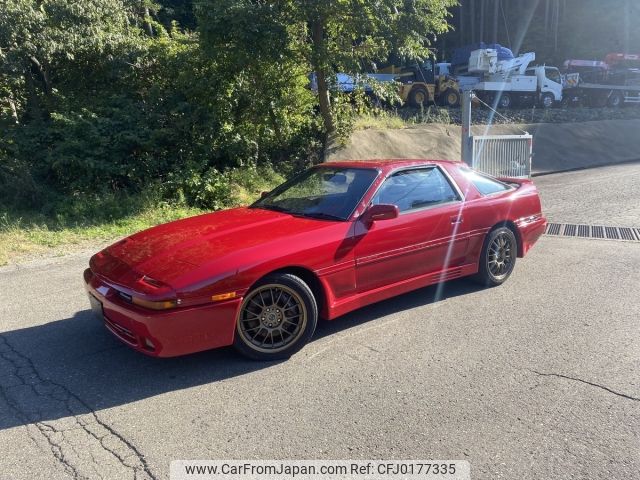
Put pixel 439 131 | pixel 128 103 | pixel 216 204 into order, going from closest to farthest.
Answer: pixel 216 204, pixel 128 103, pixel 439 131

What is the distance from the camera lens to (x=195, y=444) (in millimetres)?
2680

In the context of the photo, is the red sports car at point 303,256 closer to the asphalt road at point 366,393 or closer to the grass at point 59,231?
the asphalt road at point 366,393

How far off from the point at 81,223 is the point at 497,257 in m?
6.90

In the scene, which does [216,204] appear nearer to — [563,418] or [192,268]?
[192,268]

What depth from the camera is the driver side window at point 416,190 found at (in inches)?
175

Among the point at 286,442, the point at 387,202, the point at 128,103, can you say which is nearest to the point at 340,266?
the point at 387,202

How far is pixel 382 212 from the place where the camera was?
4.05 m

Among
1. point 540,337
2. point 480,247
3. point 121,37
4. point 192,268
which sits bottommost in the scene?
point 540,337

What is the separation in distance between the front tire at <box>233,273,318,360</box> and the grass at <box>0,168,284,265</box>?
4762 millimetres

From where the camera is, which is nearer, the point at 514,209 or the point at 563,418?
the point at 563,418

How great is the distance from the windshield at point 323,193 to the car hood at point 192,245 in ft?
0.58

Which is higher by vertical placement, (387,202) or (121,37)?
(121,37)

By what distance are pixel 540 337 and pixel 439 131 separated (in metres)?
14.3

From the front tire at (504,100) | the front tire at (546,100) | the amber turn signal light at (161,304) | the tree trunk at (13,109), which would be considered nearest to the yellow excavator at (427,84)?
the front tire at (504,100)
